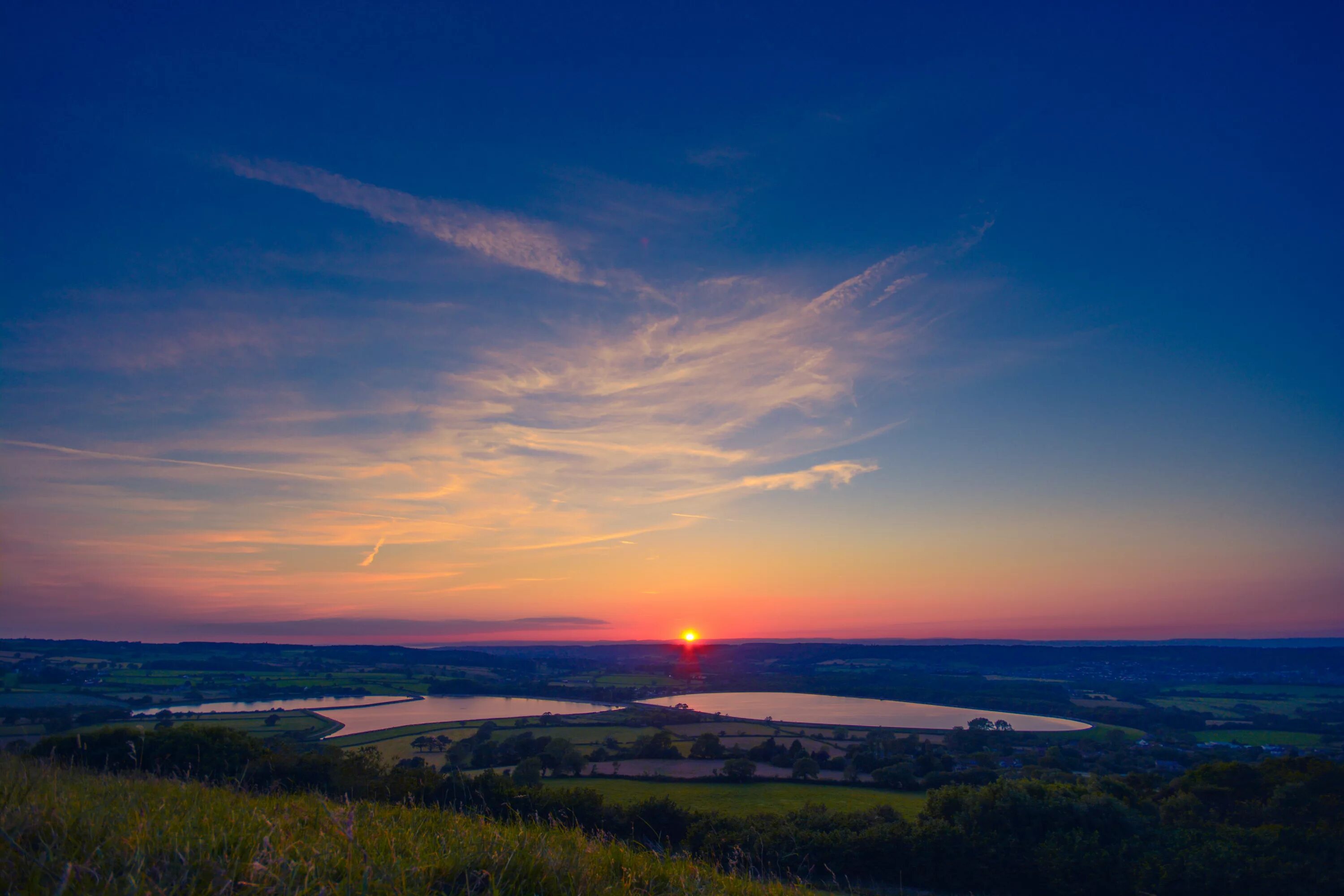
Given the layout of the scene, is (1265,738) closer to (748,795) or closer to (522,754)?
(748,795)

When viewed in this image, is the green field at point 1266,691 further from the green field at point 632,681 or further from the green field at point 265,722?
the green field at point 265,722

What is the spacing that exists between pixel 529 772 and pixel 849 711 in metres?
72.6

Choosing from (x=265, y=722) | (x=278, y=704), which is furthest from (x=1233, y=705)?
(x=278, y=704)

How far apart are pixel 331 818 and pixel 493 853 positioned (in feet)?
2.82

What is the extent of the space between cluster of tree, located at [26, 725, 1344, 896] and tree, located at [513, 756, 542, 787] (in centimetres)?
177

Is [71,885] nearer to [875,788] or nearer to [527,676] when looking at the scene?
[875,788]

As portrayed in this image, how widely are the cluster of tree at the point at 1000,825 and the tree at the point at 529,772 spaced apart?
1.77 metres

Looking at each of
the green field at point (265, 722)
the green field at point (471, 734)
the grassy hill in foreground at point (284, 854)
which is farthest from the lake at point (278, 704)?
the grassy hill in foreground at point (284, 854)

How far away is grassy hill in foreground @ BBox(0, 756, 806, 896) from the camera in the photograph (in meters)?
2.45

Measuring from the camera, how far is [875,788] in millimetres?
42281

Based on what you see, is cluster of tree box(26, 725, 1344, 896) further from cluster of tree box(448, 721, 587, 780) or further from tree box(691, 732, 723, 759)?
tree box(691, 732, 723, 759)

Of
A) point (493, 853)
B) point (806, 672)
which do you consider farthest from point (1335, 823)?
point (806, 672)

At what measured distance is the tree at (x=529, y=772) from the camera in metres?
28.9

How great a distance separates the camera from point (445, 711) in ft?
256
